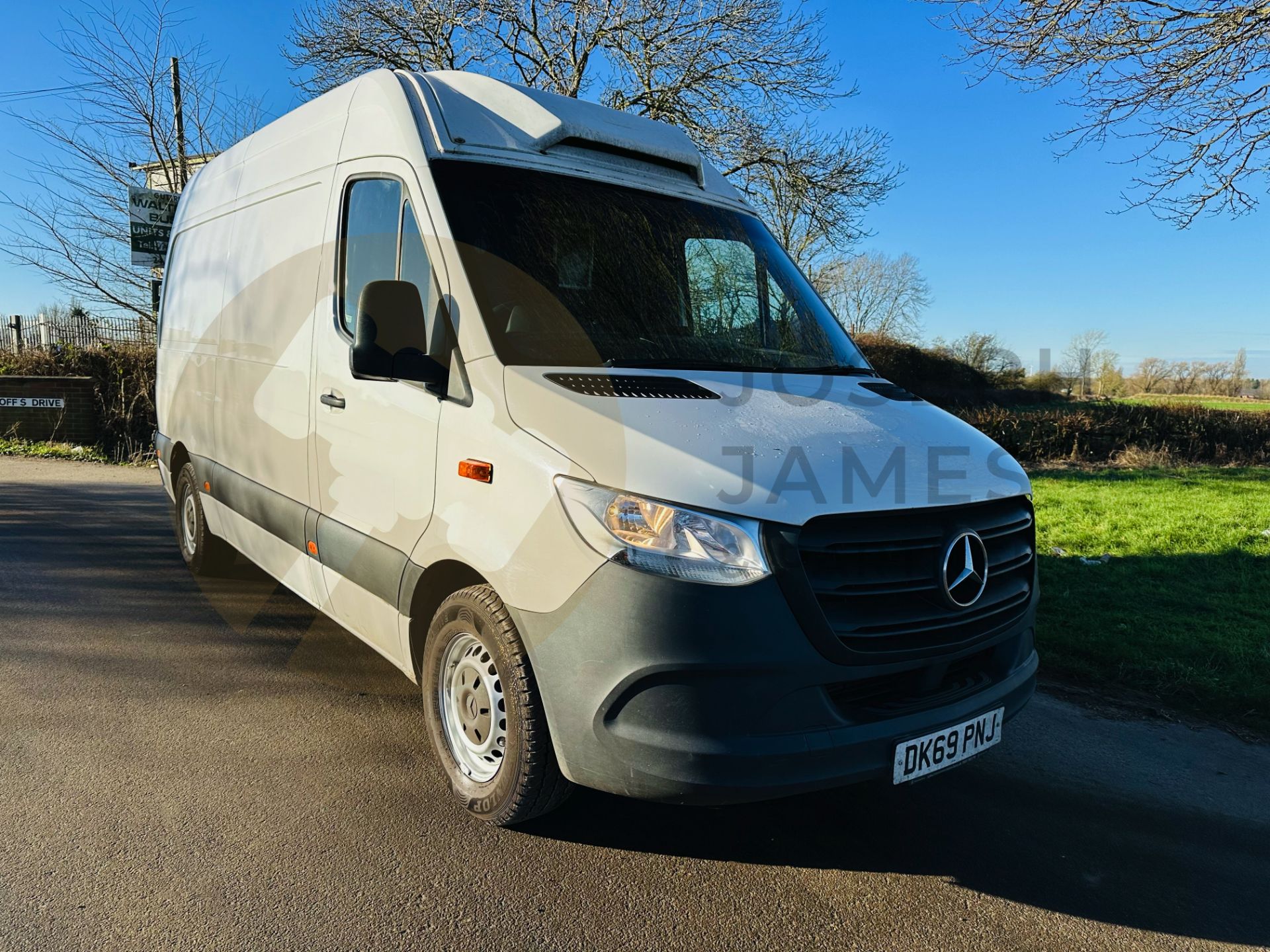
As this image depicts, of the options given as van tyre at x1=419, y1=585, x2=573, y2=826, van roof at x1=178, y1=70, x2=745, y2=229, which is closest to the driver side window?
van roof at x1=178, y1=70, x2=745, y2=229

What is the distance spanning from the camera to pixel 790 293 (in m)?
4.15

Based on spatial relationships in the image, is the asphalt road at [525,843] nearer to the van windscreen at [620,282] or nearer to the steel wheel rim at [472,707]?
the steel wheel rim at [472,707]

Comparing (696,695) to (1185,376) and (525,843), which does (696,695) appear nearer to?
(525,843)

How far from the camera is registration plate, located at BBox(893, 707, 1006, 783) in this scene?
9.07 ft

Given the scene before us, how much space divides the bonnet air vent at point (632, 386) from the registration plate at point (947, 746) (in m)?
1.31

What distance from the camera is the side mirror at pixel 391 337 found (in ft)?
10.2

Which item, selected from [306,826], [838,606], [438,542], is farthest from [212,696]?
[838,606]

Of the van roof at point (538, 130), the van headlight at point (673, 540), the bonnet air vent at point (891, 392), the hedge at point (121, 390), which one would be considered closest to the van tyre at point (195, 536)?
the van roof at point (538, 130)

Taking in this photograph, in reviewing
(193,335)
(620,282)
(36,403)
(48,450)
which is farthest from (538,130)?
(36,403)

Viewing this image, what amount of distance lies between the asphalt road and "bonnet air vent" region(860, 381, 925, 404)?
158 cm

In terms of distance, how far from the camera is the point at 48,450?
1381cm

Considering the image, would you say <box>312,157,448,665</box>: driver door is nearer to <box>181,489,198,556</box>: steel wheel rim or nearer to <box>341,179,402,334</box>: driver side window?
<box>341,179,402,334</box>: driver side window

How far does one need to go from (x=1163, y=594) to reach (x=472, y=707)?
5.66 m

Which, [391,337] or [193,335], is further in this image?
[193,335]
